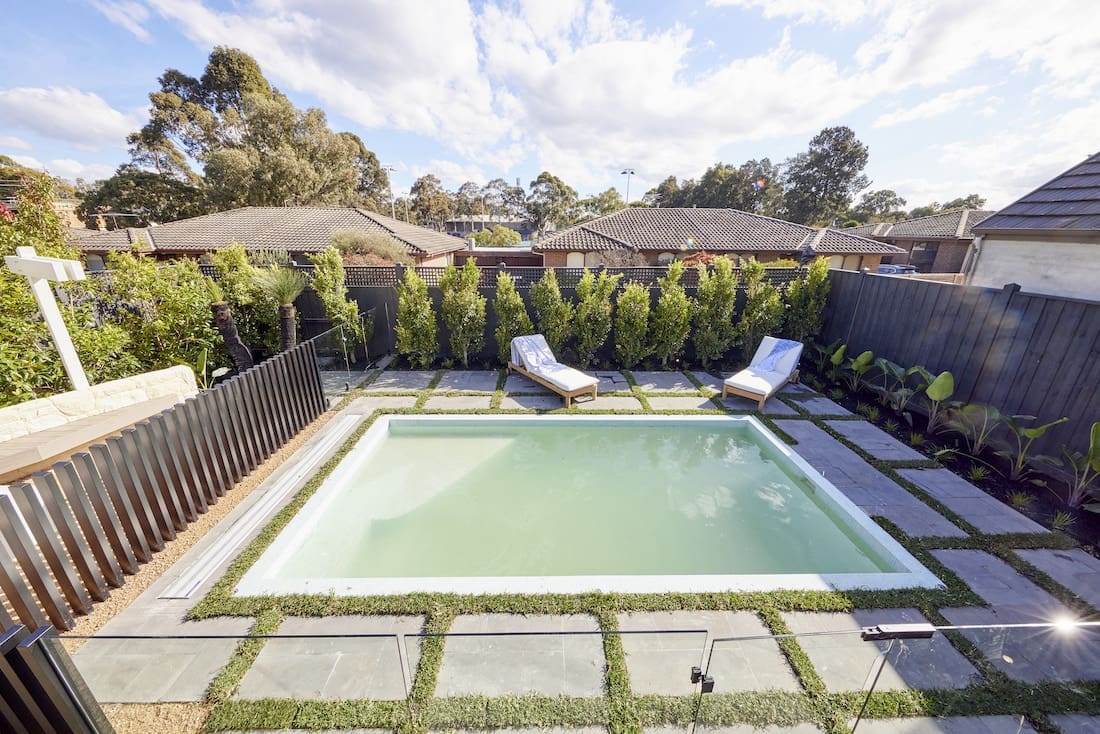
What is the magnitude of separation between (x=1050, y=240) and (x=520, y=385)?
814cm

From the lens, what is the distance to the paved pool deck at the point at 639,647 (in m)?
2.22

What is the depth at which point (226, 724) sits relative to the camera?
2131 mm

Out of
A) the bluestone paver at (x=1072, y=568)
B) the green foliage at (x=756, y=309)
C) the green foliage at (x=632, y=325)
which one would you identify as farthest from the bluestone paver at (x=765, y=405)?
the bluestone paver at (x=1072, y=568)

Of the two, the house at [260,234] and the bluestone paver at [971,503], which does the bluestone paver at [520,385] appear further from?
the house at [260,234]

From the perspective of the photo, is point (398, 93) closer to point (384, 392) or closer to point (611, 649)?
point (384, 392)

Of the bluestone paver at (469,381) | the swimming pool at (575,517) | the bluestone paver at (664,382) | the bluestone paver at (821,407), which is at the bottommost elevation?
the swimming pool at (575,517)

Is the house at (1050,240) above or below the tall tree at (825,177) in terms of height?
below

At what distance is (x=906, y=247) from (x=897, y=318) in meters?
26.6

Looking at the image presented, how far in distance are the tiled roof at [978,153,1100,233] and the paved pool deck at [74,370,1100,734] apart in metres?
4.28

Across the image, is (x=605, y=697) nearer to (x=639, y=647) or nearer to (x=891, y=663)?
(x=639, y=647)

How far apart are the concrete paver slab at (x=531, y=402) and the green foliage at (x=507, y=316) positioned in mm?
1509

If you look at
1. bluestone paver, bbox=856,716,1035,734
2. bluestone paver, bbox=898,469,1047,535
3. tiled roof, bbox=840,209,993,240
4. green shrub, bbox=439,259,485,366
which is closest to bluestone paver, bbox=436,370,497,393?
green shrub, bbox=439,259,485,366

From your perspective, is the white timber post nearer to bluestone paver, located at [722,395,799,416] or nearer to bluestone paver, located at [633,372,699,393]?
bluestone paver, located at [633,372,699,393]

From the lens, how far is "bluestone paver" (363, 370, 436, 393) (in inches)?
280
